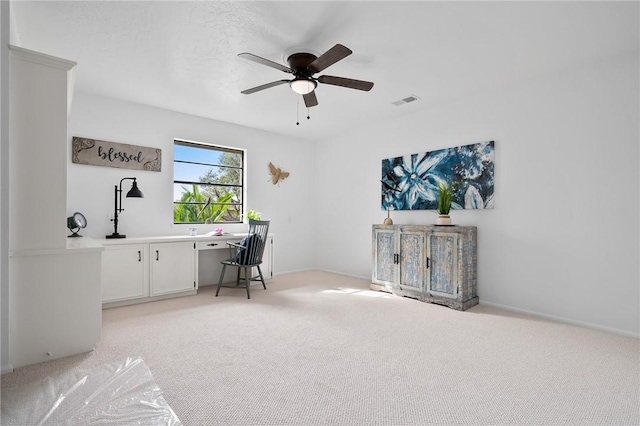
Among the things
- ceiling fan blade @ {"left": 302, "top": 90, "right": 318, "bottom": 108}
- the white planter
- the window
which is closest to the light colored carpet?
the white planter

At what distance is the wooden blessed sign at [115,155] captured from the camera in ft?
12.8

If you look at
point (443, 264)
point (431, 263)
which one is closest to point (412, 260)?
point (431, 263)

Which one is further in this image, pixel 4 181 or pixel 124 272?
pixel 124 272

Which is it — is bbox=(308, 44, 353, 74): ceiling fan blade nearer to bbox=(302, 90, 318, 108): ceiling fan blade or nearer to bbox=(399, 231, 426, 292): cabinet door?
bbox=(302, 90, 318, 108): ceiling fan blade

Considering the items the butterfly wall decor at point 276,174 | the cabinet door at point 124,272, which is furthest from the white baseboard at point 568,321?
the cabinet door at point 124,272

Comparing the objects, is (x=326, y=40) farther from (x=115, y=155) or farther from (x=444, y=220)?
(x=115, y=155)

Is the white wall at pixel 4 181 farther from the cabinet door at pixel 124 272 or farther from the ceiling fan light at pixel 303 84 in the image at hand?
the ceiling fan light at pixel 303 84

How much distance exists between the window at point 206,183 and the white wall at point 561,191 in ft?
9.87

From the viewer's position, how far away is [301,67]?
2.89 m

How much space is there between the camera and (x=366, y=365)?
90.6 inches

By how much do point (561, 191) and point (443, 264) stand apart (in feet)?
4.64

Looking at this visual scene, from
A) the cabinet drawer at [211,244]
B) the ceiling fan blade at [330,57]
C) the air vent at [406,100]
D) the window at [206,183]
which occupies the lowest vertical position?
the cabinet drawer at [211,244]

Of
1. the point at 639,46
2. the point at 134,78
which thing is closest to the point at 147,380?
the point at 134,78

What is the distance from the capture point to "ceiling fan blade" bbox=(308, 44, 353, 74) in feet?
7.55
